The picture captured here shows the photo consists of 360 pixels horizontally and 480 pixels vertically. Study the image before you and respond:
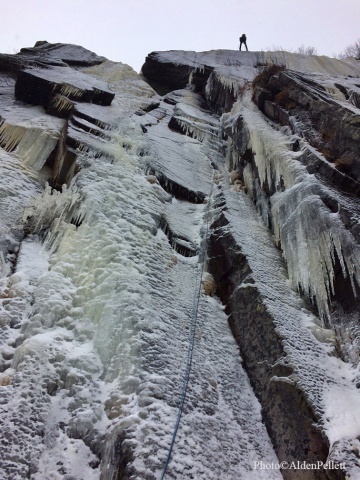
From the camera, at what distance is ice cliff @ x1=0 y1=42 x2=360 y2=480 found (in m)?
3.54

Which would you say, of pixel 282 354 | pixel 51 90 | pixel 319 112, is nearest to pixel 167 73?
pixel 51 90

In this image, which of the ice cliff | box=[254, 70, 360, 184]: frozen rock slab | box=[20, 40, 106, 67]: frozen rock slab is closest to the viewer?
the ice cliff

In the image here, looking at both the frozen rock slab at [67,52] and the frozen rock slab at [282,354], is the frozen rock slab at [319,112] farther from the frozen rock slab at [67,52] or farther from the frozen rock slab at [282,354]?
the frozen rock slab at [67,52]

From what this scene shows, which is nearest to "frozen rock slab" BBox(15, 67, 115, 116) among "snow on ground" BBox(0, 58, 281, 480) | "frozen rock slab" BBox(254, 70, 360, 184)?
"snow on ground" BBox(0, 58, 281, 480)

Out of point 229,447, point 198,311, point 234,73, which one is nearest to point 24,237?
point 198,311

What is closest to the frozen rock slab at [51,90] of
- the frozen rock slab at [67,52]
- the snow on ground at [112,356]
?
the snow on ground at [112,356]

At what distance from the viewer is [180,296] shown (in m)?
5.38

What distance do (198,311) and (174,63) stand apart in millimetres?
13648

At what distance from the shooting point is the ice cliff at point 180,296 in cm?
354

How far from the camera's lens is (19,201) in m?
6.32

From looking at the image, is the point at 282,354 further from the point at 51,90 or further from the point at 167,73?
the point at 167,73

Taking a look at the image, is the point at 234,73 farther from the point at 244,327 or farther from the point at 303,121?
the point at 244,327

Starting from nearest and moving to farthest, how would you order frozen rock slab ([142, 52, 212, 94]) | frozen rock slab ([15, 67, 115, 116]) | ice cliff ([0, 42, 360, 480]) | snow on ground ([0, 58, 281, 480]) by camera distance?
snow on ground ([0, 58, 281, 480]) → ice cliff ([0, 42, 360, 480]) → frozen rock slab ([15, 67, 115, 116]) → frozen rock slab ([142, 52, 212, 94])

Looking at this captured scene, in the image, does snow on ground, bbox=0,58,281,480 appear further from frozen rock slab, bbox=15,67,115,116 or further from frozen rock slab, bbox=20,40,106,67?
frozen rock slab, bbox=20,40,106,67
